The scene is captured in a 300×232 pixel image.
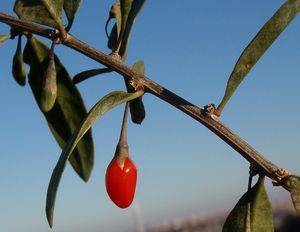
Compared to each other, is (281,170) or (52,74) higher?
(52,74)

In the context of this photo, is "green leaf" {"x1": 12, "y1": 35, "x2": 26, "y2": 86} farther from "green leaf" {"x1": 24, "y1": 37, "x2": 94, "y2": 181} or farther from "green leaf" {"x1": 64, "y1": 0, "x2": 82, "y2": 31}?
"green leaf" {"x1": 64, "y1": 0, "x2": 82, "y2": 31}

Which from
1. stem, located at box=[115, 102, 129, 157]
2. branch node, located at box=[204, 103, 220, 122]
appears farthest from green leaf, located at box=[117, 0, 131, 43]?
branch node, located at box=[204, 103, 220, 122]

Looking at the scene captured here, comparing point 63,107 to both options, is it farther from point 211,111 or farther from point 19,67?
point 211,111

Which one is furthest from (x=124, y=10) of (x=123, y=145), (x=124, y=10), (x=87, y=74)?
(x=123, y=145)

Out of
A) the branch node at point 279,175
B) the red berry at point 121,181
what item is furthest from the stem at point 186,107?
the red berry at point 121,181

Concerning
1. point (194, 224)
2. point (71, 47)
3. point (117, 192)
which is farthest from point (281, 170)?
point (194, 224)

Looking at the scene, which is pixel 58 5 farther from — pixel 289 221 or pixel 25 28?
pixel 289 221

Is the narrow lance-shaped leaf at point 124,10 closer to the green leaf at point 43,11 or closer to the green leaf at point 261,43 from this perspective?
the green leaf at point 43,11
